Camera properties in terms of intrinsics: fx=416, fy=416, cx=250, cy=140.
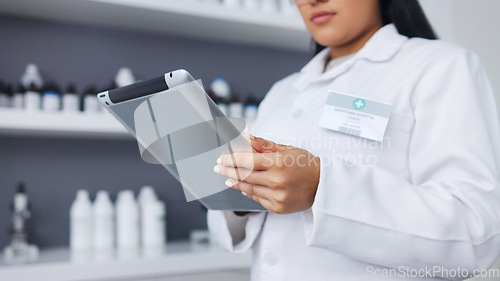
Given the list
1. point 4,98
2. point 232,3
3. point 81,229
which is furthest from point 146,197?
point 232,3

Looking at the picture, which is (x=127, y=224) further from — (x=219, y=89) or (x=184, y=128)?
(x=184, y=128)

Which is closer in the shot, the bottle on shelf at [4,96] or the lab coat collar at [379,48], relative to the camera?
the lab coat collar at [379,48]

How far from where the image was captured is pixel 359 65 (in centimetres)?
86

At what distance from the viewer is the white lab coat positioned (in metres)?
0.60

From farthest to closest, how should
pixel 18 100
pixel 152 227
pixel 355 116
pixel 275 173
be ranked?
pixel 152 227 < pixel 18 100 < pixel 355 116 < pixel 275 173

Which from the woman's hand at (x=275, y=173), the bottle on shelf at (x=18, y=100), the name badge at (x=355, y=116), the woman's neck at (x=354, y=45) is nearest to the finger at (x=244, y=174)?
the woman's hand at (x=275, y=173)

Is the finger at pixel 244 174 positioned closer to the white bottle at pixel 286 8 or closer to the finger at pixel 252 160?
the finger at pixel 252 160

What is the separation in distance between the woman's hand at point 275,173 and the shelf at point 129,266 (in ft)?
3.03

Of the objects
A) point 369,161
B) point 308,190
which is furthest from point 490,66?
point 308,190

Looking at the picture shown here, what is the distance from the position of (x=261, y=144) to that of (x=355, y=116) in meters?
0.26

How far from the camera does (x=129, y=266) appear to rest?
1.38 metres

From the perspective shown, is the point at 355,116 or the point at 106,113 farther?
the point at 106,113

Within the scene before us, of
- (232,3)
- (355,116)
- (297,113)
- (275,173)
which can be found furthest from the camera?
(232,3)

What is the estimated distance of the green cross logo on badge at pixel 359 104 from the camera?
2.53ft
